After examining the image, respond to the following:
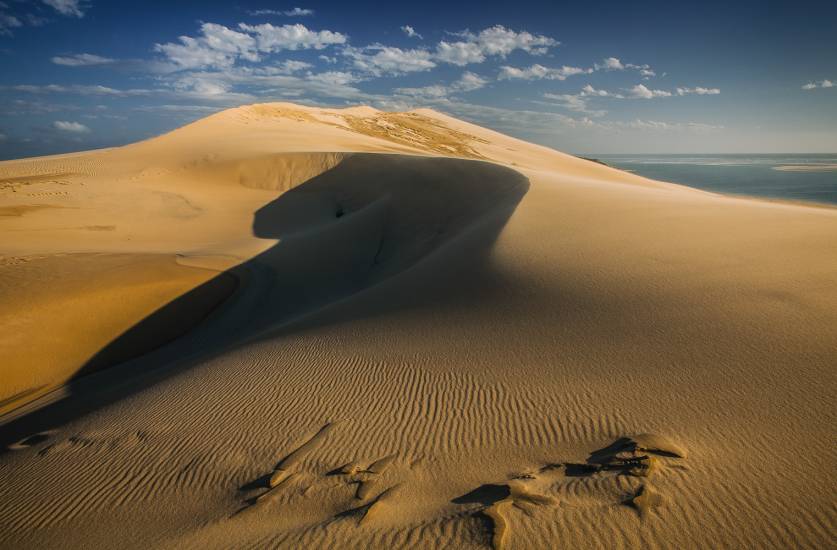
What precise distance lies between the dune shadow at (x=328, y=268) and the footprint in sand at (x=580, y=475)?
3.79m

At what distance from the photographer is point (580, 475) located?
3488mm

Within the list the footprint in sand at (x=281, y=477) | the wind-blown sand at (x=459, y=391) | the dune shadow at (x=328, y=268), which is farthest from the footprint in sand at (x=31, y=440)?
the footprint in sand at (x=281, y=477)

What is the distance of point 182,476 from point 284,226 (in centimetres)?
1472

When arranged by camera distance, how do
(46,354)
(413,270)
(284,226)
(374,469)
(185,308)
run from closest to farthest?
(374,469) < (46,354) < (413,270) < (185,308) < (284,226)

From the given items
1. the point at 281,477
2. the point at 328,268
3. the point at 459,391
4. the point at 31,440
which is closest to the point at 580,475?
the point at 459,391

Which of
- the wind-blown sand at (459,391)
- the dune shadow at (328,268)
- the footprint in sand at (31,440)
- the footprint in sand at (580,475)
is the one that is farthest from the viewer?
the dune shadow at (328,268)

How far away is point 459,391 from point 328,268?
8.72m

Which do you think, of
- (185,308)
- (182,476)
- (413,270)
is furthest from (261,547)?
(185,308)

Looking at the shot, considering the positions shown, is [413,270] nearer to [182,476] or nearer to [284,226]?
[182,476]

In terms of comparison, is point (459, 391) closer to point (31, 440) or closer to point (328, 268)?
point (31, 440)

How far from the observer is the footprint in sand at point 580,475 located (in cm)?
310

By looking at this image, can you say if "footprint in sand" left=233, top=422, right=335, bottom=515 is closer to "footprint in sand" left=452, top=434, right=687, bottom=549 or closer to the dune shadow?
"footprint in sand" left=452, top=434, right=687, bottom=549

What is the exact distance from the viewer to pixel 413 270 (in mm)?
9406

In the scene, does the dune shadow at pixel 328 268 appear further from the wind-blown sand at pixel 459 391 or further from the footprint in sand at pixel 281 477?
the footprint in sand at pixel 281 477
